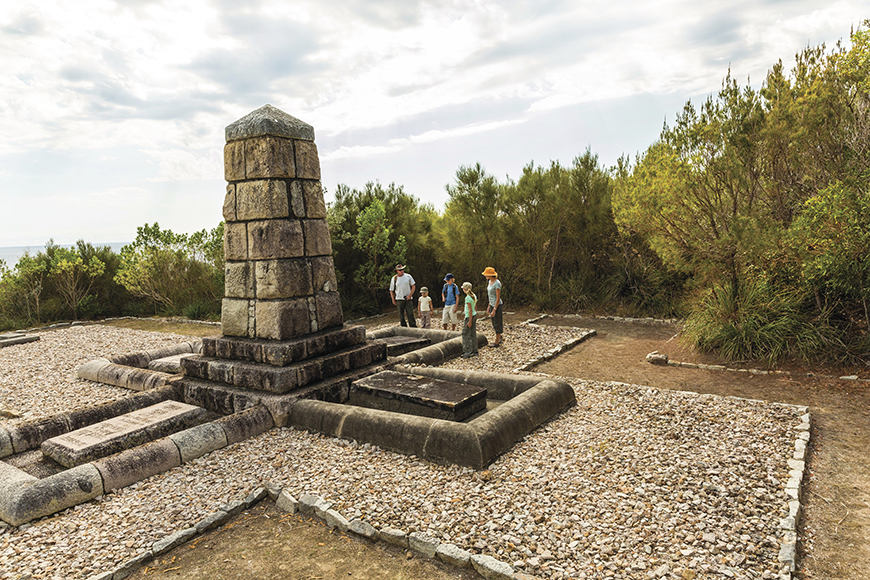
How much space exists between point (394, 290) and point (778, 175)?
752cm

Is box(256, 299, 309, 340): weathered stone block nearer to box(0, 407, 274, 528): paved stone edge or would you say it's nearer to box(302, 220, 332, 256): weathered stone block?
box(302, 220, 332, 256): weathered stone block

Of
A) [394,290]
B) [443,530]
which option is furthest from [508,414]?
[394,290]

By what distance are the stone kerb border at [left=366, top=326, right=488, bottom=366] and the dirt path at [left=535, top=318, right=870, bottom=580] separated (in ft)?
5.09

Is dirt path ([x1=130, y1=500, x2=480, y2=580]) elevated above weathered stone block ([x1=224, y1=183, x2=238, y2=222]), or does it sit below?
below

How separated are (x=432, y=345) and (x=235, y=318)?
341cm

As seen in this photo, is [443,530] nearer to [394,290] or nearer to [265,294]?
[265,294]

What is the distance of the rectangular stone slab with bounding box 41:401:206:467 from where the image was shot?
4758mm

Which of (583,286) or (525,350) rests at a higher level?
(583,286)

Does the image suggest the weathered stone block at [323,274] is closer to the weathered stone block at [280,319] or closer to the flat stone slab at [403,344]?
the weathered stone block at [280,319]

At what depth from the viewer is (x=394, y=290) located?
10992mm

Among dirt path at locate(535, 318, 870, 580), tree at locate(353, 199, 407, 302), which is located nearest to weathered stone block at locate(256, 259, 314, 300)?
dirt path at locate(535, 318, 870, 580)

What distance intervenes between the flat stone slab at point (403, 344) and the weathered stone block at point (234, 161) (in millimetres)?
3808

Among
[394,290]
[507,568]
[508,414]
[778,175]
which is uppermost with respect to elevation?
[778,175]

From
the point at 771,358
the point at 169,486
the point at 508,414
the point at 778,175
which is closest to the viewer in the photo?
the point at 169,486
